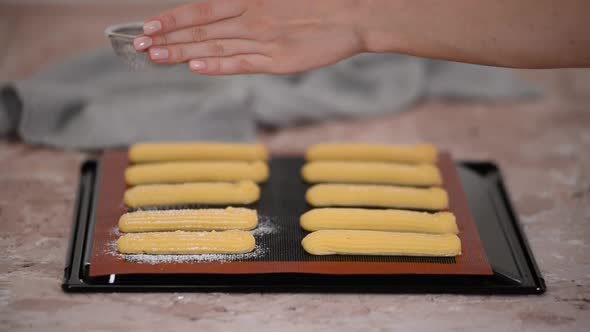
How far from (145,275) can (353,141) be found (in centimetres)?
82

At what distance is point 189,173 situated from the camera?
1652 millimetres

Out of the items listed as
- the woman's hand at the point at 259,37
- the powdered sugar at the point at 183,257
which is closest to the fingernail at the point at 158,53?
the woman's hand at the point at 259,37

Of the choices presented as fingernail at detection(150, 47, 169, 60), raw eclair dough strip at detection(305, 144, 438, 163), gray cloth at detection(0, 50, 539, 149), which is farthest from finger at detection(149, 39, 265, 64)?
gray cloth at detection(0, 50, 539, 149)

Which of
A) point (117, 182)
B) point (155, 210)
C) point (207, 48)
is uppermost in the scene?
point (207, 48)

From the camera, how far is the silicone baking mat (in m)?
1.38

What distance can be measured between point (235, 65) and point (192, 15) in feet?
0.44

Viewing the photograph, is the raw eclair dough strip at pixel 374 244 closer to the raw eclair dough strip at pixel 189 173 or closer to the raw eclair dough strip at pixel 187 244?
the raw eclair dough strip at pixel 187 244

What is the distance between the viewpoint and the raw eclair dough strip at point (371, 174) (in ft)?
5.46

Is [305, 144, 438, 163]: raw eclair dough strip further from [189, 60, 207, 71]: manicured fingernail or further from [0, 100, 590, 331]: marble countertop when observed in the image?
[189, 60, 207, 71]: manicured fingernail

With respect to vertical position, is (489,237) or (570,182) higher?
(570,182)

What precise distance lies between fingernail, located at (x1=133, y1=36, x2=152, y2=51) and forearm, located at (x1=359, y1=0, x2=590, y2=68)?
0.44 metres

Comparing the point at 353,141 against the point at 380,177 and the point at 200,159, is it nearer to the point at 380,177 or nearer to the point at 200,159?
the point at 380,177

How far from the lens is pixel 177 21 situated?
1465 mm

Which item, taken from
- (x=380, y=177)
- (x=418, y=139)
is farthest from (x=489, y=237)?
(x=418, y=139)
